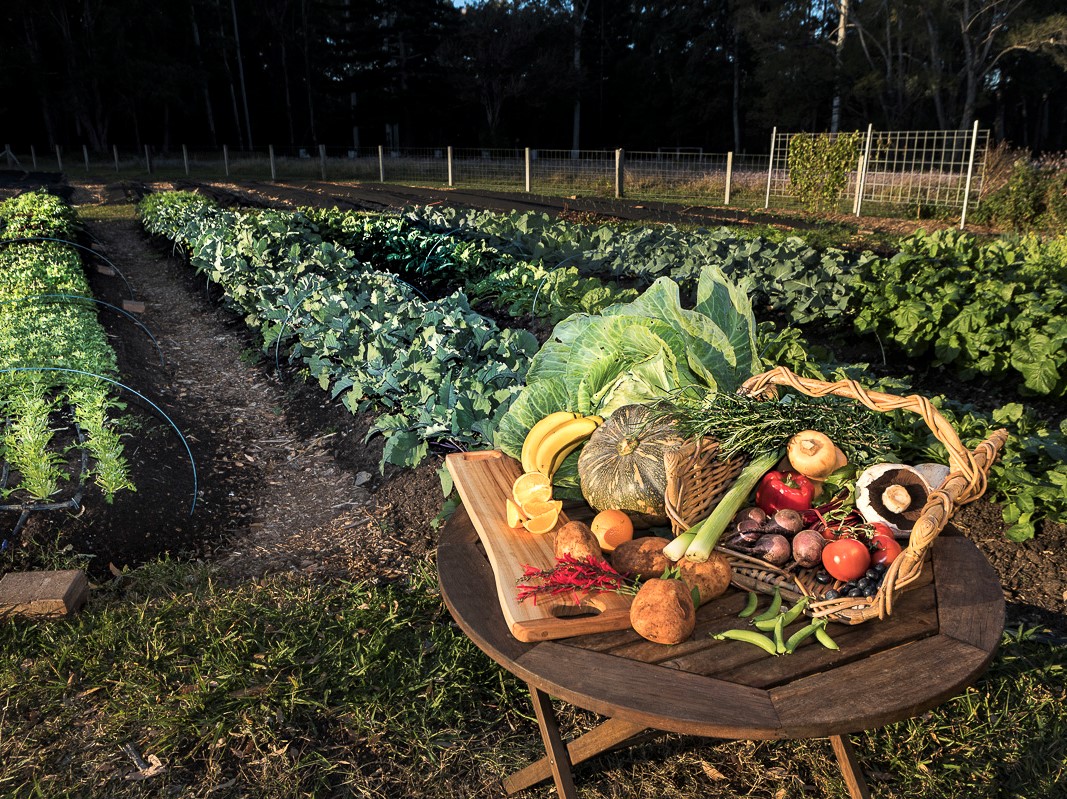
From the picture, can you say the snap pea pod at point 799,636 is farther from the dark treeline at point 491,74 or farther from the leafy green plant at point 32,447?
the dark treeline at point 491,74

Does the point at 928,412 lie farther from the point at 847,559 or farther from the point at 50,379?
the point at 50,379

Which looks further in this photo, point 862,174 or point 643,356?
point 862,174


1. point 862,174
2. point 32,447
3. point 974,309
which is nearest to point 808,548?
point 32,447

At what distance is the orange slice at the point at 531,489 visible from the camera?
218 centimetres

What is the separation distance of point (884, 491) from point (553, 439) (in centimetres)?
98

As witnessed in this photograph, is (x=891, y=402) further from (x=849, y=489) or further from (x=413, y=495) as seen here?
(x=413, y=495)

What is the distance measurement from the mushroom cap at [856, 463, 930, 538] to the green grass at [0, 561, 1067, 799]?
3.33 ft

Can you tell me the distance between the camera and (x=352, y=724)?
2582 millimetres

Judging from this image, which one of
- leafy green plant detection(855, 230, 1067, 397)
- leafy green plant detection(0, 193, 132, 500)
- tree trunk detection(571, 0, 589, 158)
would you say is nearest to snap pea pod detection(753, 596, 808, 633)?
leafy green plant detection(0, 193, 132, 500)

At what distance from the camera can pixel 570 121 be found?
53.3 m

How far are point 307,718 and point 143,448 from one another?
8.04ft

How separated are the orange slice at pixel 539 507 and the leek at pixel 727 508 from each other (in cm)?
41

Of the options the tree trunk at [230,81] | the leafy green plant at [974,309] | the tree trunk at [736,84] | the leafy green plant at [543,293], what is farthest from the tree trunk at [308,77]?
the leafy green plant at [974,309]

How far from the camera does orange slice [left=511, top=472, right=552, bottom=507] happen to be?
218 cm
